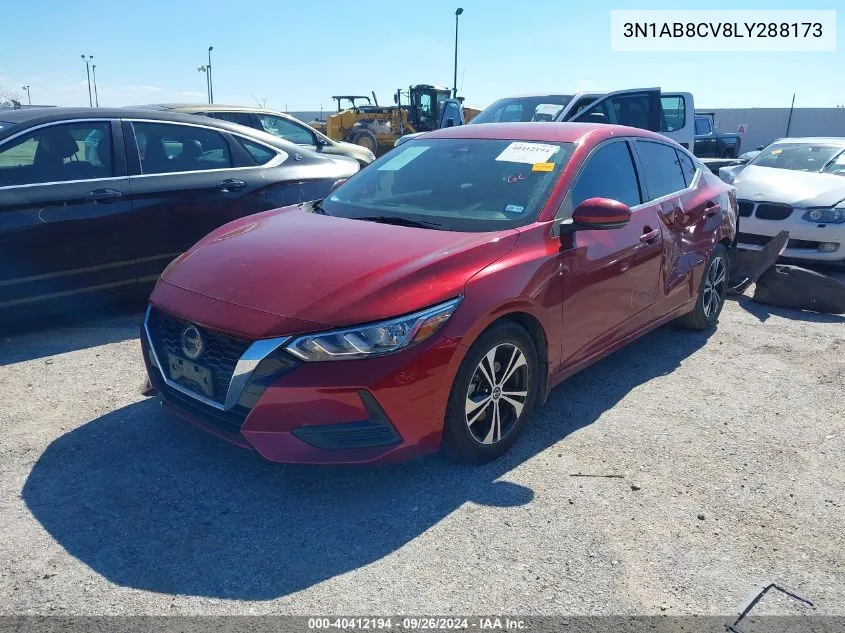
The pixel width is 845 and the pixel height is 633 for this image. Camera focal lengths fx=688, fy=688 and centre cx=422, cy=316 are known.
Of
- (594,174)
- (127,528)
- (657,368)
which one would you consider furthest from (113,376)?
(657,368)

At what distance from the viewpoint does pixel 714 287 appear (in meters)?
5.46

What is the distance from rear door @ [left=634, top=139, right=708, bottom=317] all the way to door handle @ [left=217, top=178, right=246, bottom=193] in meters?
3.13

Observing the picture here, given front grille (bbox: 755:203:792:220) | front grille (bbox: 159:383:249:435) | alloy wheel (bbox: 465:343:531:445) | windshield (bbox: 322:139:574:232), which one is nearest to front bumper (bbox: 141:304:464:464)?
front grille (bbox: 159:383:249:435)

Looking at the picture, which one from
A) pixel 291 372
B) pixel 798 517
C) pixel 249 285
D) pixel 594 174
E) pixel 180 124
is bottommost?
pixel 798 517

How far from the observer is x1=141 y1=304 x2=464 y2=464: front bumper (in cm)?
274

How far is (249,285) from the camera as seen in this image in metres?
3.05

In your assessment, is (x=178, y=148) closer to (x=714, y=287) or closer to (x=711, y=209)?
(x=711, y=209)

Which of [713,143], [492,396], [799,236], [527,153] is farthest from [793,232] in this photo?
[713,143]

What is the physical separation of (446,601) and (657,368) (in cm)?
284

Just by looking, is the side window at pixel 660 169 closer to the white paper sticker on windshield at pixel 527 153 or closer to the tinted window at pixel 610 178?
the tinted window at pixel 610 178

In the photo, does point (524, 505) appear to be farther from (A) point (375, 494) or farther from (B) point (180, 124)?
(B) point (180, 124)

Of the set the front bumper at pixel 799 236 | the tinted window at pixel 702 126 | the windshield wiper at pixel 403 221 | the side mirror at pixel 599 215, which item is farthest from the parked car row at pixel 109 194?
the tinted window at pixel 702 126

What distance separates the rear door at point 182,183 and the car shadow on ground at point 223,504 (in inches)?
73.9

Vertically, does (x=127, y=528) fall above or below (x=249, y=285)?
below
